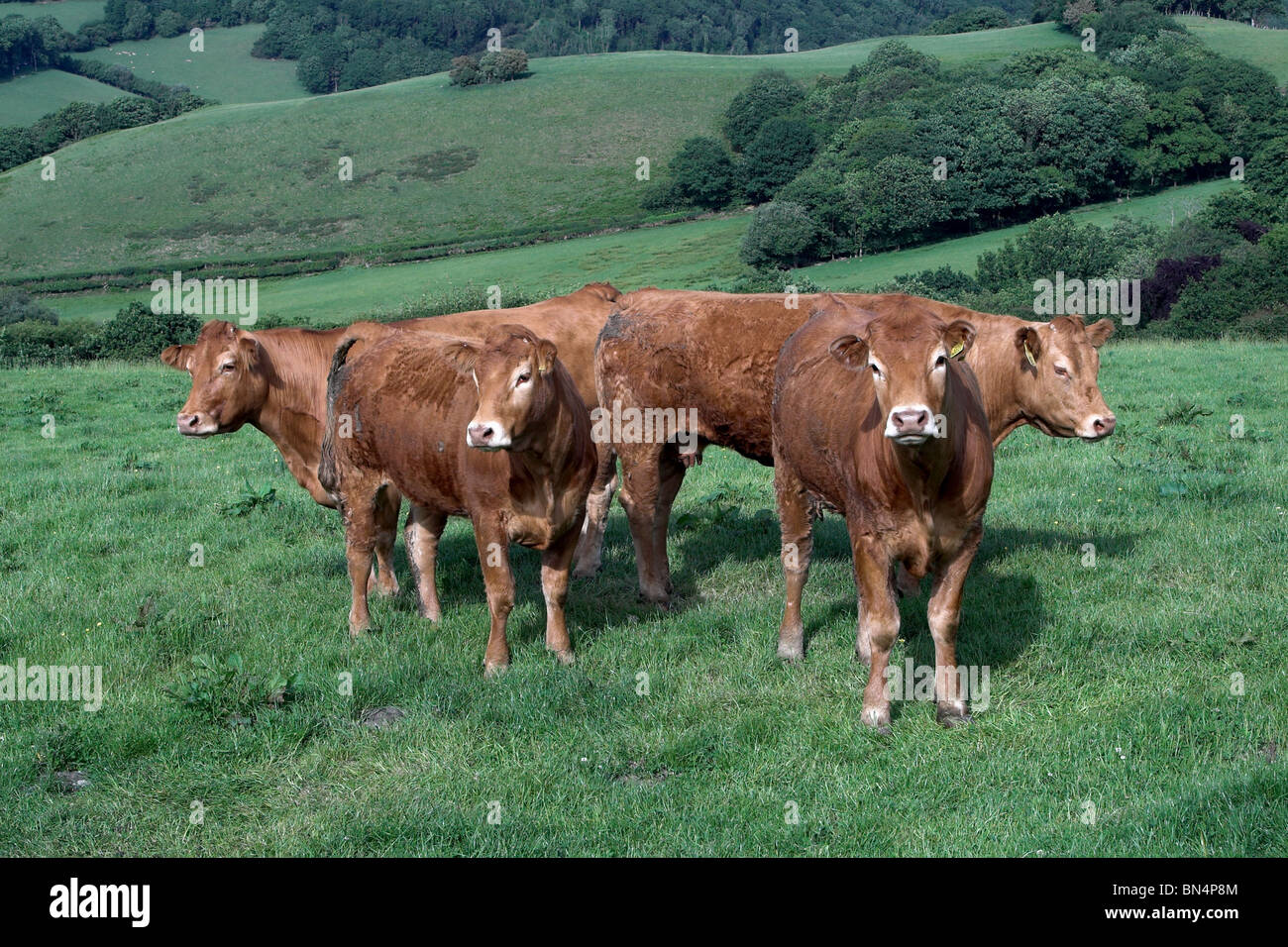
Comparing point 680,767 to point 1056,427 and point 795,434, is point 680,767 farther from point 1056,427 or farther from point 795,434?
point 1056,427

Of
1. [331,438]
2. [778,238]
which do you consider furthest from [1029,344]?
[778,238]

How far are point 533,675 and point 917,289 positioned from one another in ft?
126

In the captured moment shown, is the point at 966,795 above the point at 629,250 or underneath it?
above

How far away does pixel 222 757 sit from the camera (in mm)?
6469

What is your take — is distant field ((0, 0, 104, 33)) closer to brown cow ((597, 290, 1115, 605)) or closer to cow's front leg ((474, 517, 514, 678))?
brown cow ((597, 290, 1115, 605))

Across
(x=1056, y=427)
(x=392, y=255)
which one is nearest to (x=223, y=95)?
(x=392, y=255)

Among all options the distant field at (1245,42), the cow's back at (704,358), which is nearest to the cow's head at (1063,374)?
the cow's back at (704,358)

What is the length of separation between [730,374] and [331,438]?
3.16 meters

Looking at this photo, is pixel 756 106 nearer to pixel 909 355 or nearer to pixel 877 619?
pixel 877 619

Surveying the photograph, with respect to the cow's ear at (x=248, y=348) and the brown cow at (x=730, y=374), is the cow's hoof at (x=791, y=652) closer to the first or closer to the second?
the brown cow at (x=730, y=374)

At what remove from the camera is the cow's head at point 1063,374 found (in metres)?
8.80

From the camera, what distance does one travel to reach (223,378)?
9.57 metres

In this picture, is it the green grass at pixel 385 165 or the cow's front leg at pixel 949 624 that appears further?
the green grass at pixel 385 165

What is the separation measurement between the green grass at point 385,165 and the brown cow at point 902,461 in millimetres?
66784
